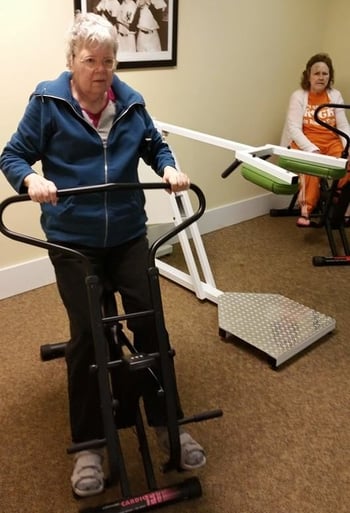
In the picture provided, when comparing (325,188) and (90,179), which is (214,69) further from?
(90,179)

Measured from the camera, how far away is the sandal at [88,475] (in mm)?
1534

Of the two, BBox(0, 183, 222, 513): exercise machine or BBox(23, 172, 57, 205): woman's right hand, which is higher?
BBox(23, 172, 57, 205): woman's right hand

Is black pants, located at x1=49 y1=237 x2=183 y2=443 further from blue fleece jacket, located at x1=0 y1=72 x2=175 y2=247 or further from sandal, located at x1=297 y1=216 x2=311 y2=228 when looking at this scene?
sandal, located at x1=297 y1=216 x2=311 y2=228

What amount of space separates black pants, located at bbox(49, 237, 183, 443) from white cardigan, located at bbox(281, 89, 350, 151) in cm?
226

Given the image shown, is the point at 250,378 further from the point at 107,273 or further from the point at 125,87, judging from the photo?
the point at 125,87

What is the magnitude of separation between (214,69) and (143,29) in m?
0.65

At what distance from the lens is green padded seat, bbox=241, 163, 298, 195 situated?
6.22 feet

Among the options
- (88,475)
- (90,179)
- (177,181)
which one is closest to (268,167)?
(177,181)

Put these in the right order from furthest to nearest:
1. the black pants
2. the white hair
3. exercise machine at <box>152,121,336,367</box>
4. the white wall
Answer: the white wall
exercise machine at <box>152,121,336,367</box>
the black pants
the white hair

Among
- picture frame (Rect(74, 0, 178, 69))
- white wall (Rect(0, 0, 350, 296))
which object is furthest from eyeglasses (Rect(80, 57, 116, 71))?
picture frame (Rect(74, 0, 178, 69))

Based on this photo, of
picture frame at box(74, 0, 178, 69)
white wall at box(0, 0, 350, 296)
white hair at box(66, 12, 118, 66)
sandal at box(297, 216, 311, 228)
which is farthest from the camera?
sandal at box(297, 216, 311, 228)

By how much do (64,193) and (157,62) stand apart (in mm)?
1931

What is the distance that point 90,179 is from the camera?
1498 mm

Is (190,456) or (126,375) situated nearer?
(126,375)
